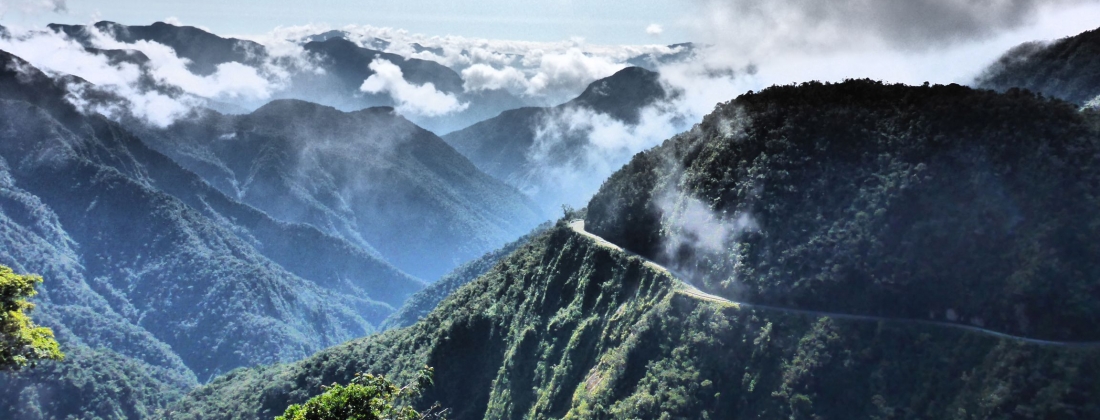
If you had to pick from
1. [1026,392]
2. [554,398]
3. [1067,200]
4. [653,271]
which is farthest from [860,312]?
[554,398]

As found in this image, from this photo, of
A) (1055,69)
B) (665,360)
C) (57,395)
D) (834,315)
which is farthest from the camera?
(57,395)

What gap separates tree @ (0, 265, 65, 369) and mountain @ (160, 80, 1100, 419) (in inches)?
2478

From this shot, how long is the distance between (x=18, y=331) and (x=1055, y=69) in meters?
148

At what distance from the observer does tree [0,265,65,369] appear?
3725 centimetres

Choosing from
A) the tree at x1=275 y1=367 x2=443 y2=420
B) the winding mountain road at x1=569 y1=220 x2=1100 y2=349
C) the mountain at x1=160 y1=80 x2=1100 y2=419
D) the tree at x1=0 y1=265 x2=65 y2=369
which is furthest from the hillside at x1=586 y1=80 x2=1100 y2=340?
the tree at x1=0 y1=265 x2=65 y2=369

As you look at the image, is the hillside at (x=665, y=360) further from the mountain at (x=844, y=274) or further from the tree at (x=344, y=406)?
the tree at (x=344, y=406)

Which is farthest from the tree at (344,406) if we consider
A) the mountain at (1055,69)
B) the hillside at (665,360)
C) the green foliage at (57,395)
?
the green foliage at (57,395)

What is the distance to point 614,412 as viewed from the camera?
86062 millimetres

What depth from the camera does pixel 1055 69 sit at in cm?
11888

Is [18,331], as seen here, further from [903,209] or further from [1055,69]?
[1055,69]

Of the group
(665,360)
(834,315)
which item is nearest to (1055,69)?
(834,315)

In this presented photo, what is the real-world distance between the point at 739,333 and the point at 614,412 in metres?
18.9

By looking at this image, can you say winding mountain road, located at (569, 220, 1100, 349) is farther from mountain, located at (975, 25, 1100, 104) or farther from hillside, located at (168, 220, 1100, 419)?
mountain, located at (975, 25, 1100, 104)

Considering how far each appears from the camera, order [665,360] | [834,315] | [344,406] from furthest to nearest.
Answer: [665,360] < [834,315] < [344,406]
